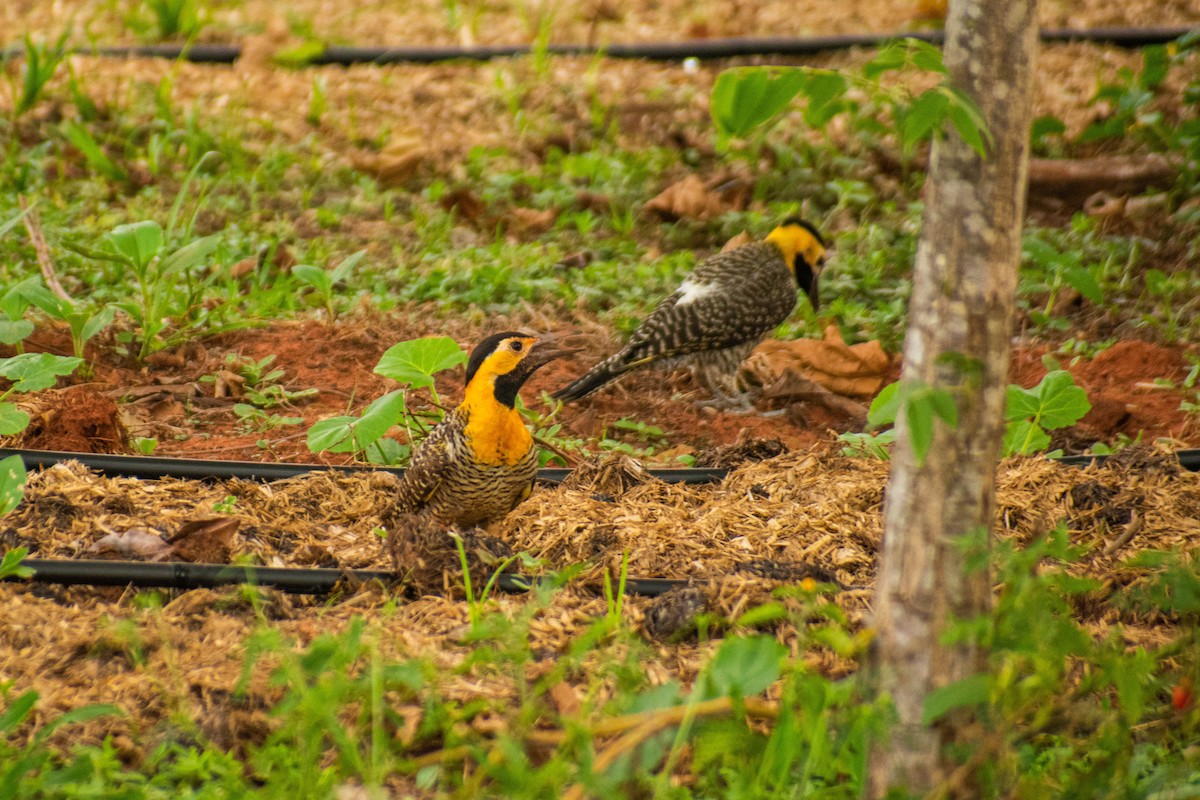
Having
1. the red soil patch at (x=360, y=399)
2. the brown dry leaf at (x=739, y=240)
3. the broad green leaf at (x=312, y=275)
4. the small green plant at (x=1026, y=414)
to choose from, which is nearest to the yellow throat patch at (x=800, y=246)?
the brown dry leaf at (x=739, y=240)

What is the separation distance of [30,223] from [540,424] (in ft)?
9.60

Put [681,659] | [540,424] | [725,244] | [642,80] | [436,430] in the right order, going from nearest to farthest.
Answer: [681,659]
[436,430]
[540,424]
[725,244]
[642,80]

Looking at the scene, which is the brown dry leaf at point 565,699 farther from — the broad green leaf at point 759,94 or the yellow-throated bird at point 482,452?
the broad green leaf at point 759,94

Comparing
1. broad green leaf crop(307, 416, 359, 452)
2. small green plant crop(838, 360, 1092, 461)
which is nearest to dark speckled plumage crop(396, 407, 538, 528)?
broad green leaf crop(307, 416, 359, 452)

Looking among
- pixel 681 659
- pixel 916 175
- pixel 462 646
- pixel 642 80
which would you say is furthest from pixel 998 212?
pixel 642 80

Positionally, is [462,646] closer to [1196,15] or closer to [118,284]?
[118,284]

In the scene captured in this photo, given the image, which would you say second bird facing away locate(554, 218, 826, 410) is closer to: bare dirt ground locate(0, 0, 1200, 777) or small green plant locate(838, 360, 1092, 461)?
bare dirt ground locate(0, 0, 1200, 777)

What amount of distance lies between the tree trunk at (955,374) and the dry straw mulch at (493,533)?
Result: 0.30 metres

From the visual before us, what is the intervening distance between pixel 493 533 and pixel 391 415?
1.80 ft

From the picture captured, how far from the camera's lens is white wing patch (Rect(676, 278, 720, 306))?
20.9ft

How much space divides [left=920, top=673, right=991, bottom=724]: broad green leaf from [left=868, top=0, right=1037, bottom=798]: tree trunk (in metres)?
0.13

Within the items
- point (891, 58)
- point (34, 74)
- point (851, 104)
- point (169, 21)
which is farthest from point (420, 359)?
point (169, 21)

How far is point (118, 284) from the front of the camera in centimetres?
650

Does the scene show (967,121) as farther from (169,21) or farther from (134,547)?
(169,21)
